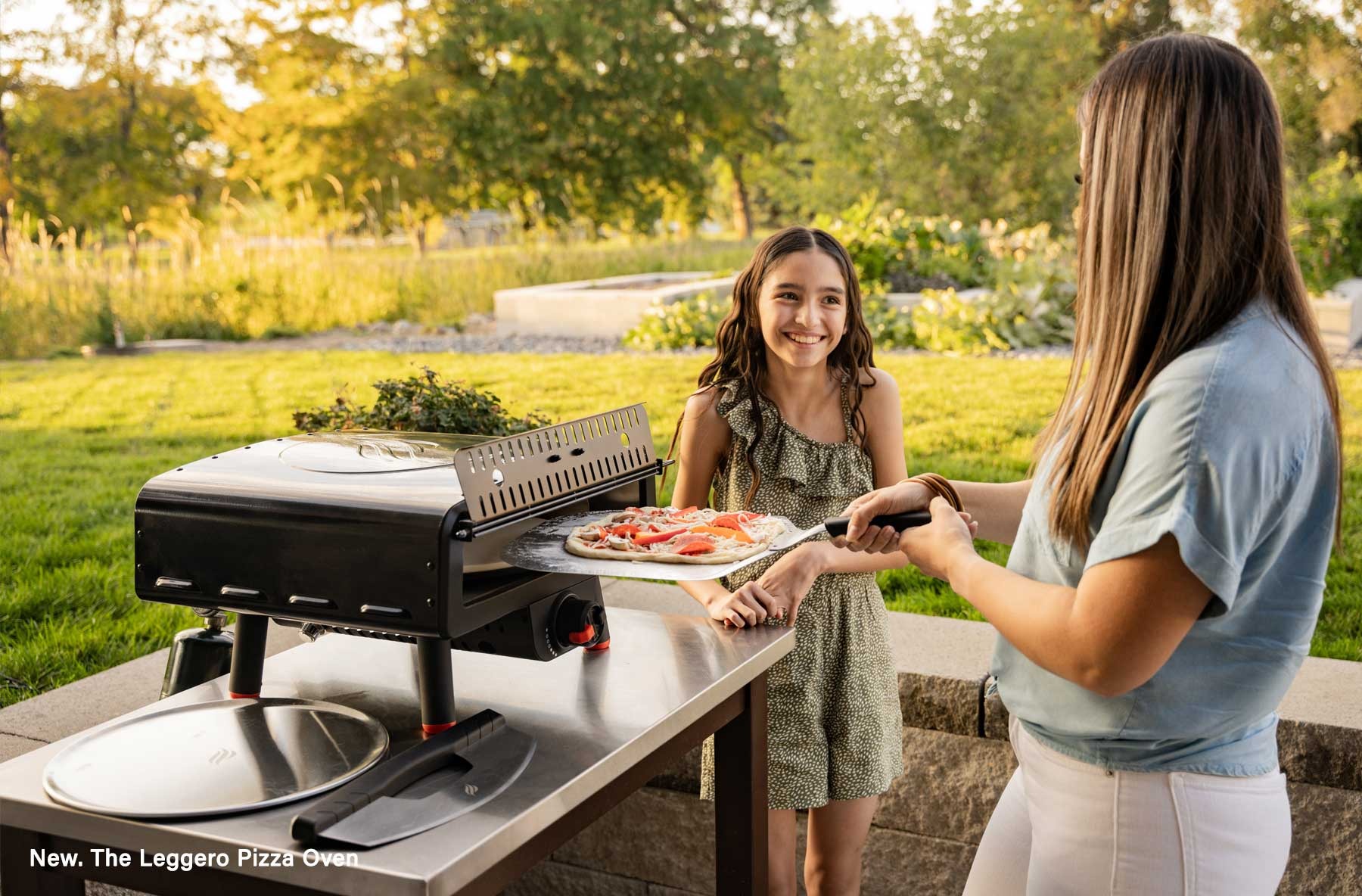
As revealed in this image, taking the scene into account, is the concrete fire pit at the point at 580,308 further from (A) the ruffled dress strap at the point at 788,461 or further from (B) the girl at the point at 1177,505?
(B) the girl at the point at 1177,505

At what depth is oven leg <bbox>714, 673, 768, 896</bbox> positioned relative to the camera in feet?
6.65

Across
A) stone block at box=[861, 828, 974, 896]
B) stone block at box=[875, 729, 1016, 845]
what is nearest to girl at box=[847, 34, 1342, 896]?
stone block at box=[875, 729, 1016, 845]

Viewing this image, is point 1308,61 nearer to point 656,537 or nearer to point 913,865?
point 913,865

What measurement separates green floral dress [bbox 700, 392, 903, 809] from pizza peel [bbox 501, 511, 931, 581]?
60cm

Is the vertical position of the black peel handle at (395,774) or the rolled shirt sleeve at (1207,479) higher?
the rolled shirt sleeve at (1207,479)

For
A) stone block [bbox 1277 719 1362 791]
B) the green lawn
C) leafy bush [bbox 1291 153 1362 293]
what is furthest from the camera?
leafy bush [bbox 1291 153 1362 293]

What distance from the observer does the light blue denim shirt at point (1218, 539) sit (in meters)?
1.33

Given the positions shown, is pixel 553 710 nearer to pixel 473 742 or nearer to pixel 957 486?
pixel 473 742

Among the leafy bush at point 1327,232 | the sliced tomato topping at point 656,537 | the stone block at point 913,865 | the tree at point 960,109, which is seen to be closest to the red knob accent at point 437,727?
the sliced tomato topping at point 656,537

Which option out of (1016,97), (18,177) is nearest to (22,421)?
(1016,97)

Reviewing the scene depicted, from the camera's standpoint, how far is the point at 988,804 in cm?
273

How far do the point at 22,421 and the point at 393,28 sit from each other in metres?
20.2

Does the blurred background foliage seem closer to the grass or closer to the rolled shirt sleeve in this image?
the grass

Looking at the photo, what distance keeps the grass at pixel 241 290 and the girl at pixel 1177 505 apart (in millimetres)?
11532
